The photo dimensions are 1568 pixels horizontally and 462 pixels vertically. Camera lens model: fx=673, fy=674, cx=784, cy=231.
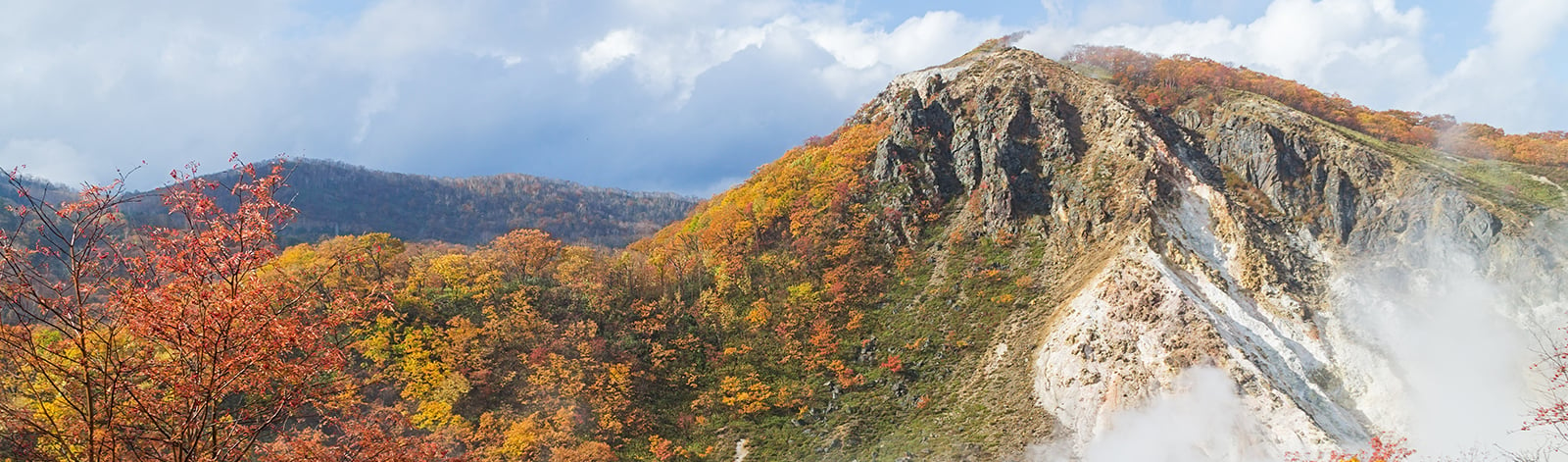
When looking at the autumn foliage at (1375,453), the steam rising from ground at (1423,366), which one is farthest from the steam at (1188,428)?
the autumn foliage at (1375,453)

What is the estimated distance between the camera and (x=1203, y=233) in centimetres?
3569

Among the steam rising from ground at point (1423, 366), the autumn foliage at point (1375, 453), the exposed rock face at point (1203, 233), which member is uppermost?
the exposed rock face at point (1203, 233)

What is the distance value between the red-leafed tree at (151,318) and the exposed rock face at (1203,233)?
27.3 metres

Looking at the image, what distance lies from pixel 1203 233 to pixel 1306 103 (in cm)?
1852

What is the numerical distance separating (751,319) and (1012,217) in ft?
56.3

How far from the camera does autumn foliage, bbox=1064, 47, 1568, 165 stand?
38344 millimetres

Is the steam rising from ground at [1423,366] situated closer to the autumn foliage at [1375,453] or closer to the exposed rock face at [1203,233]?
the exposed rock face at [1203,233]

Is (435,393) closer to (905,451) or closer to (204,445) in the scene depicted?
(905,451)

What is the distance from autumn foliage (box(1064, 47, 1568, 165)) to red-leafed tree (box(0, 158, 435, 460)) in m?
51.0

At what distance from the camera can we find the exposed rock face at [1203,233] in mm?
27625

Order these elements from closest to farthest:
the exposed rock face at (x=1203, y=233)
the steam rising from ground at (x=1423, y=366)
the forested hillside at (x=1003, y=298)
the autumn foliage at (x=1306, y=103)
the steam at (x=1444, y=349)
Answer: the steam rising from ground at (x=1423, y=366) → the steam at (x=1444, y=349) → the exposed rock face at (x=1203, y=233) → the forested hillside at (x=1003, y=298) → the autumn foliage at (x=1306, y=103)

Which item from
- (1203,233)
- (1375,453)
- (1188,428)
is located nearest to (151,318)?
(1188,428)

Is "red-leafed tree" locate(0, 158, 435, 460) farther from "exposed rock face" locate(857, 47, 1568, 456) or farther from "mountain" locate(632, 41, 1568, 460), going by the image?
"exposed rock face" locate(857, 47, 1568, 456)

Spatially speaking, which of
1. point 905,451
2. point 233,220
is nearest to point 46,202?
point 233,220
